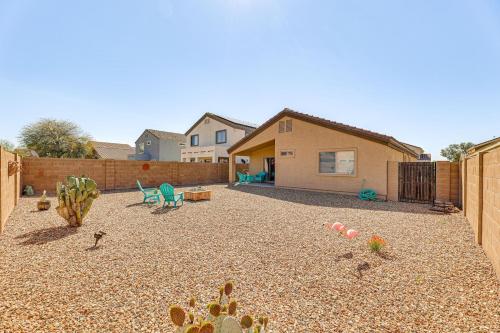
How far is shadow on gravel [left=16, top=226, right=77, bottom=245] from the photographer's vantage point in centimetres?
569

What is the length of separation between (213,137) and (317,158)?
17.0m

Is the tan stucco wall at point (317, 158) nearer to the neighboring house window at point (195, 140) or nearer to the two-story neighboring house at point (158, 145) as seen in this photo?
the neighboring house window at point (195, 140)

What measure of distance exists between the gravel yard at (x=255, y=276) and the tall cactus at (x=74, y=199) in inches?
16.5

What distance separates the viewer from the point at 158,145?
36.0 metres

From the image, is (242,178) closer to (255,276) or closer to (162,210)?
(162,210)

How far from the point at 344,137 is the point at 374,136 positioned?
174 cm

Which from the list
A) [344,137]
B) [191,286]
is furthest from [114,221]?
[344,137]

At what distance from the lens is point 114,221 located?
7867mm

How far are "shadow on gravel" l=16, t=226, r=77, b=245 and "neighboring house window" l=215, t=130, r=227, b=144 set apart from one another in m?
22.0

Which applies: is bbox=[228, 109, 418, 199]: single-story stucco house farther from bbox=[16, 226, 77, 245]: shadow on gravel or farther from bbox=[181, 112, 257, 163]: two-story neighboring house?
bbox=[16, 226, 77, 245]: shadow on gravel

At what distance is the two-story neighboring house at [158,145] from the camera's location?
36125mm

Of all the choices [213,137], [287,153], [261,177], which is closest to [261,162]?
[261,177]

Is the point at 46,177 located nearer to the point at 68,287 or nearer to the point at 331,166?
the point at 68,287

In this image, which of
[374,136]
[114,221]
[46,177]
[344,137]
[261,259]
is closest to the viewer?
[261,259]
